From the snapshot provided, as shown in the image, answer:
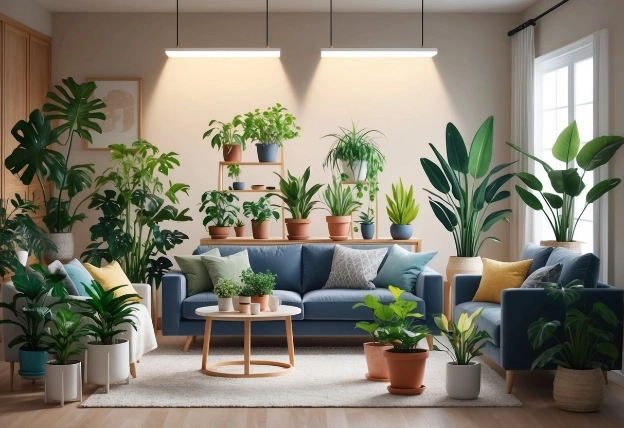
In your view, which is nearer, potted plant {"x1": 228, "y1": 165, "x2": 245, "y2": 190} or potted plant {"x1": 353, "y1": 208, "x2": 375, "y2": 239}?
potted plant {"x1": 353, "y1": 208, "x2": 375, "y2": 239}

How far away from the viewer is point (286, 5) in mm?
8031

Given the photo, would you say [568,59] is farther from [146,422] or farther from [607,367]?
[146,422]

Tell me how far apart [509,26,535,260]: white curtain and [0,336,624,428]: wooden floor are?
3.00 meters

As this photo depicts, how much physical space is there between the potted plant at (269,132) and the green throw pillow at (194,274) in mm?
1240

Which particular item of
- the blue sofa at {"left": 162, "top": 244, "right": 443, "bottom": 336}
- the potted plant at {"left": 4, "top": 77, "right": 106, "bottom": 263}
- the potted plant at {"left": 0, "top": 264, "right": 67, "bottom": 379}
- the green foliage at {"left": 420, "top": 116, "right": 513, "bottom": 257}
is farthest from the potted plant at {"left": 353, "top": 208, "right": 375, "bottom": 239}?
the potted plant at {"left": 0, "top": 264, "right": 67, "bottom": 379}

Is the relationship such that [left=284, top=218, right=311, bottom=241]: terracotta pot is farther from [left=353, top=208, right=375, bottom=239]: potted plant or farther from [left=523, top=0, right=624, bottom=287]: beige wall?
[left=523, top=0, right=624, bottom=287]: beige wall

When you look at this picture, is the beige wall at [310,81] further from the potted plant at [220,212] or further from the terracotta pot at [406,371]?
the terracotta pot at [406,371]

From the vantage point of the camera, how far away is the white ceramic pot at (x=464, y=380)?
17.3 feet

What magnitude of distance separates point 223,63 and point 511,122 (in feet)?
9.46

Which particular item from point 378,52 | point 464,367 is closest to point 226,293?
point 464,367

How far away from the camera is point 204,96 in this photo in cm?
841

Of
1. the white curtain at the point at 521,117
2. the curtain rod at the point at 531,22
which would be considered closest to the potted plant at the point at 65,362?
the white curtain at the point at 521,117

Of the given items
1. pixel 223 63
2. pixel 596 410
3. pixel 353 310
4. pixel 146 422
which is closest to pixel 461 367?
pixel 596 410

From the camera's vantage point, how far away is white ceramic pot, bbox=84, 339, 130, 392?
17.5ft
